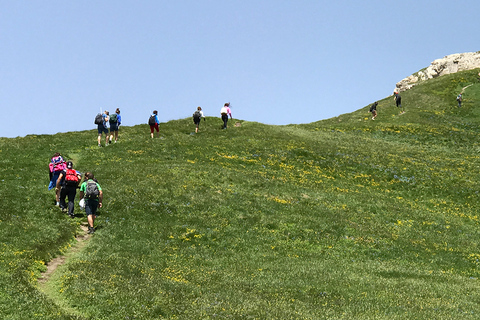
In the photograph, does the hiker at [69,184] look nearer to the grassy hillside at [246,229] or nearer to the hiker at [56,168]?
the hiker at [56,168]

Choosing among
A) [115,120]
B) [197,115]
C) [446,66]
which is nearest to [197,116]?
[197,115]

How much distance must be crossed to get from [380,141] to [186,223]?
3962cm

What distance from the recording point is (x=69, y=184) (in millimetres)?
27969

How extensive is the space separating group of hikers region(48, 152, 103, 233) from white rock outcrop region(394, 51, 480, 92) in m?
106

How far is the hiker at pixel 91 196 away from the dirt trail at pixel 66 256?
616 mm

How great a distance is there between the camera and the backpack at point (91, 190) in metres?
26.2

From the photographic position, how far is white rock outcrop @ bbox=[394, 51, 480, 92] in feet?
397

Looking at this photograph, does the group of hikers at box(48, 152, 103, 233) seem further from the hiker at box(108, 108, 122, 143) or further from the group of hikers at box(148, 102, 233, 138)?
the group of hikers at box(148, 102, 233, 138)

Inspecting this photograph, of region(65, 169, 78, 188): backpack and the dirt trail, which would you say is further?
region(65, 169, 78, 188): backpack

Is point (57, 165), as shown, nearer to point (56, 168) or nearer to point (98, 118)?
point (56, 168)

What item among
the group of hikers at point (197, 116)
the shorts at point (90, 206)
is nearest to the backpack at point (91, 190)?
the shorts at point (90, 206)

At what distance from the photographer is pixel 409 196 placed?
41625mm

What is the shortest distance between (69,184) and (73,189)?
0.48 metres

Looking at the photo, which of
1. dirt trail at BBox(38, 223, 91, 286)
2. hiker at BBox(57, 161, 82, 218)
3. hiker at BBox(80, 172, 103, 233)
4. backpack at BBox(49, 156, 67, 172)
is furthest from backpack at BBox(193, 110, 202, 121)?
hiker at BBox(80, 172, 103, 233)
